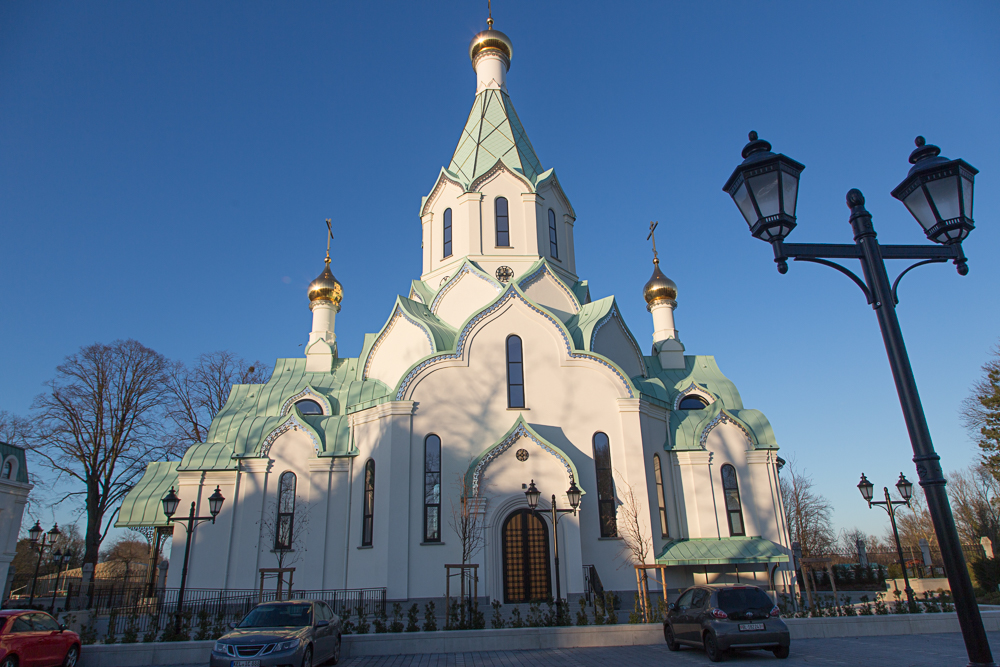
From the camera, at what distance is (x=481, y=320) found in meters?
19.5

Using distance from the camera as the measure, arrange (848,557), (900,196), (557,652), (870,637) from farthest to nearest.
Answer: (848,557) < (870,637) < (557,652) < (900,196)

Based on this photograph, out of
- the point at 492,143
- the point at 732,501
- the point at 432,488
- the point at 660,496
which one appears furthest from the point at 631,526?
the point at 492,143

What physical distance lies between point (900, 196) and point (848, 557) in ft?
119

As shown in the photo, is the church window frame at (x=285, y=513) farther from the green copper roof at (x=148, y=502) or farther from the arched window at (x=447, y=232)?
the arched window at (x=447, y=232)

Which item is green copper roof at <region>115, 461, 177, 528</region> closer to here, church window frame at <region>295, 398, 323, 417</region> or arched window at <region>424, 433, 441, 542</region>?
church window frame at <region>295, 398, 323, 417</region>

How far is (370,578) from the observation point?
17.7m

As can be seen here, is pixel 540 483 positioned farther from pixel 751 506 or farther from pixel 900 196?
pixel 900 196

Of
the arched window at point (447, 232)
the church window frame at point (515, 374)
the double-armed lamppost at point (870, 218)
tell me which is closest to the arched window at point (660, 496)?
the church window frame at point (515, 374)

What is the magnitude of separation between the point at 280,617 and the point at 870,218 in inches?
382

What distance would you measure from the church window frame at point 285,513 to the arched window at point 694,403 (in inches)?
526

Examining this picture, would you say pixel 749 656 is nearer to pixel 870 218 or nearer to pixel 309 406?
pixel 870 218

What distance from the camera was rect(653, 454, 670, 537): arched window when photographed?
63.0ft

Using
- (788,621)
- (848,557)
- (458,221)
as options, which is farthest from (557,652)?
(848,557)

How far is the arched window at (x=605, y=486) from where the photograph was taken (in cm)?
1783
